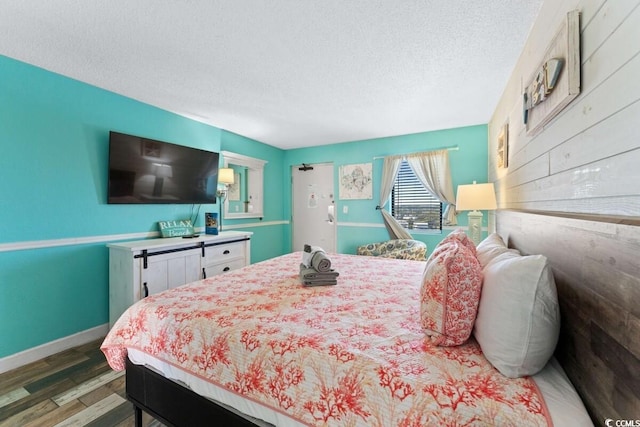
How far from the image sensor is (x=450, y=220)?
389 centimetres

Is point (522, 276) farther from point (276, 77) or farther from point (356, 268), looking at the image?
point (276, 77)

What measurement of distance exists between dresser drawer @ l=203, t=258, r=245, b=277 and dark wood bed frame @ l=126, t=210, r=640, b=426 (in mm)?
1968

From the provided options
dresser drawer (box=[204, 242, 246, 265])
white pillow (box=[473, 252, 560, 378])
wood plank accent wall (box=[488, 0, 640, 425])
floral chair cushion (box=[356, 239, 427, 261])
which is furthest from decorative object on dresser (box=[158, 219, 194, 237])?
wood plank accent wall (box=[488, 0, 640, 425])

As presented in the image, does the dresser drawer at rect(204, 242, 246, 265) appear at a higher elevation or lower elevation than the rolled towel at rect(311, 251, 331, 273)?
lower

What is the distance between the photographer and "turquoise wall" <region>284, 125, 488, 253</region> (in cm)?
381

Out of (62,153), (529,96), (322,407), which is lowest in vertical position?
(322,407)

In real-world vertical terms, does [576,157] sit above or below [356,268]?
above

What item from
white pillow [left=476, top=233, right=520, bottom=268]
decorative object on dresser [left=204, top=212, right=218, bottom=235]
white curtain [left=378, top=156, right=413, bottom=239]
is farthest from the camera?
white curtain [left=378, top=156, right=413, bottom=239]

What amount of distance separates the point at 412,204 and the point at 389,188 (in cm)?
45

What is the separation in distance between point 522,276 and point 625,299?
0.25 meters

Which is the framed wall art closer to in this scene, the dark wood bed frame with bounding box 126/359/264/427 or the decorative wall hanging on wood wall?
the decorative wall hanging on wood wall

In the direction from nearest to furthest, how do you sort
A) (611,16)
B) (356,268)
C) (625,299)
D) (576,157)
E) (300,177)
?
1. (625,299)
2. (611,16)
3. (576,157)
4. (356,268)
5. (300,177)

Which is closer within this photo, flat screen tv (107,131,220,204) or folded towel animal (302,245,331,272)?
folded towel animal (302,245,331,272)

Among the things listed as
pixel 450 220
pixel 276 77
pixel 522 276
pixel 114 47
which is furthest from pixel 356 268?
pixel 114 47
